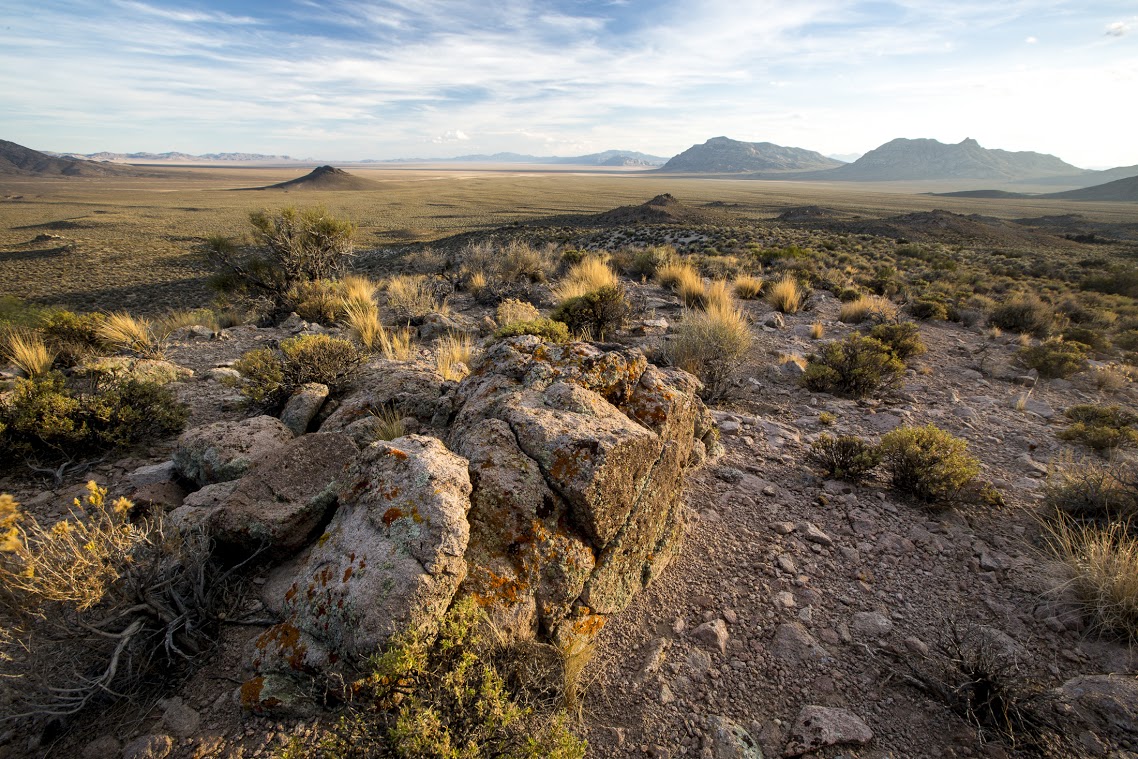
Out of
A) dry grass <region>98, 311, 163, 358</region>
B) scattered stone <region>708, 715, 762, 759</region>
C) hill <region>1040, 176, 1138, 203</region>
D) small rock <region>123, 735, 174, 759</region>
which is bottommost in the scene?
scattered stone <region>708, 715, 762, 759</region>

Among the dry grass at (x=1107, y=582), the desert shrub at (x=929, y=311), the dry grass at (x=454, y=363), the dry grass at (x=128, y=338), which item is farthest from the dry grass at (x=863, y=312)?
the dry grass at (x=128, y=338)

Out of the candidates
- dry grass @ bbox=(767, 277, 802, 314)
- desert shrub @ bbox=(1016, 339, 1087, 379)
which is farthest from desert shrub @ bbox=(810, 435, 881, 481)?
dry grass @ bbox=(767, 277, 802, 314)

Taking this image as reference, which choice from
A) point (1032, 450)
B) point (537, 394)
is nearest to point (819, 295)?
point (1032, 450)

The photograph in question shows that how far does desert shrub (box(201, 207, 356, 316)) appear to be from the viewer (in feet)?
40.1

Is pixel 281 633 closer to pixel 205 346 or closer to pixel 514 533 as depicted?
pixel 514 533

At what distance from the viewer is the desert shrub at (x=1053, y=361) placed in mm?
7059

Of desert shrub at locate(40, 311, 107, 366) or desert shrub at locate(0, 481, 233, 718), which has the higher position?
desert shrub at locate(40, 311, 107, 366)

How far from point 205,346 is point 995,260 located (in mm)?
30859

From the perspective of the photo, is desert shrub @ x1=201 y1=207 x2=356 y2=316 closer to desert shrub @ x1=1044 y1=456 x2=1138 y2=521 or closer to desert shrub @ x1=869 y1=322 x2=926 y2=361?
desert shrub @ x1=869 y1=322 x2=926 y2=361

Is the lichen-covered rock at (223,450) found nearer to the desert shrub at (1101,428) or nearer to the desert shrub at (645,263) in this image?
the desert shrub at (1101,428)

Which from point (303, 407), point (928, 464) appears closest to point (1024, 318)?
point (928, 464)

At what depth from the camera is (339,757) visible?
1.80m

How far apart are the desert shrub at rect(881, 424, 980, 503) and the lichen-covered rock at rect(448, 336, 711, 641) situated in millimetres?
2077

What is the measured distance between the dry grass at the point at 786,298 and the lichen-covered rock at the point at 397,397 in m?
8.25
